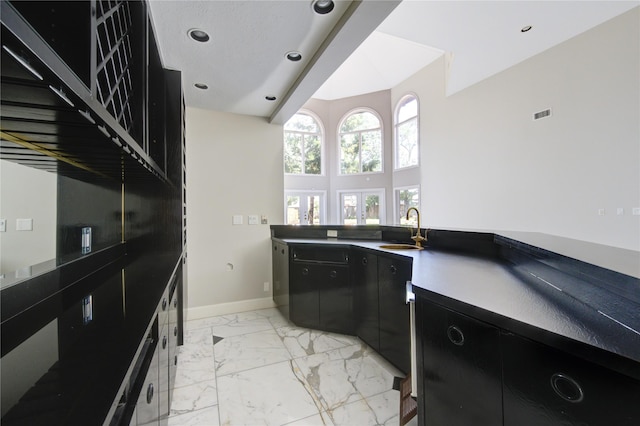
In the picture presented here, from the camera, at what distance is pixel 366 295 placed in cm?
230

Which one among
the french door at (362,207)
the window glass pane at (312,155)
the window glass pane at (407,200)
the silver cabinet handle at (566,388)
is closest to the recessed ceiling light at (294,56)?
the silver cabinet handle at (566,388)

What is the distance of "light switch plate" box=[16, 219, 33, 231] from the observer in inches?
41.4

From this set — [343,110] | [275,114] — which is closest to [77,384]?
[275,114]

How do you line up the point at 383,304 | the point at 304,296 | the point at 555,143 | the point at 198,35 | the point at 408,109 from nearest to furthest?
1. the point at 198,35
2. the point at 383,304
3. the point at 304,296
4. the point at 555,143
5. the point at 408,109

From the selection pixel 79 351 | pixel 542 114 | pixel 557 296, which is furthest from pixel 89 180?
pixel 542 114

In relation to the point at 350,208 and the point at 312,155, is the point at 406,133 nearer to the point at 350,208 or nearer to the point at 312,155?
the point at 350,208

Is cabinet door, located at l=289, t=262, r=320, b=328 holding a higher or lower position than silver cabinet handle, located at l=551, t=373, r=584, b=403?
lower

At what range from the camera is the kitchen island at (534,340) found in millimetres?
584

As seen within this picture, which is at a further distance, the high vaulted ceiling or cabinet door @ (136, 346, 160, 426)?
the high vaulted ceiling

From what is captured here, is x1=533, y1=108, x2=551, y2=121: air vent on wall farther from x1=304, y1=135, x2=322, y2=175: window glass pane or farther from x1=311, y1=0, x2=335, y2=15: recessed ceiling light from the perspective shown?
x1=304, y1=135, x2=322, y2=175: window glass pane

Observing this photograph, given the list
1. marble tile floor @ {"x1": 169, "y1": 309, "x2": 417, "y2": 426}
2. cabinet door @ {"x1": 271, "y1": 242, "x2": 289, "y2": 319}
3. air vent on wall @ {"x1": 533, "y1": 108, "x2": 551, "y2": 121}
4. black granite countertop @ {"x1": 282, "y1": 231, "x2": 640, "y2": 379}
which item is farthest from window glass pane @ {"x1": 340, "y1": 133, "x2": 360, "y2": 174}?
black granite countertop @ {"x1": 282, "y1": 231, "x2": 640, "y2": 379}

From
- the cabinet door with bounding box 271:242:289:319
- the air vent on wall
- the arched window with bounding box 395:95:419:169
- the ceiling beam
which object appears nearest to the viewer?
the ceiling beam

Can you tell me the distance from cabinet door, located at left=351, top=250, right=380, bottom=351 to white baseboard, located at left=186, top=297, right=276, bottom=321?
141cm

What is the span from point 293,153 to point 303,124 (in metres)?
1.12
